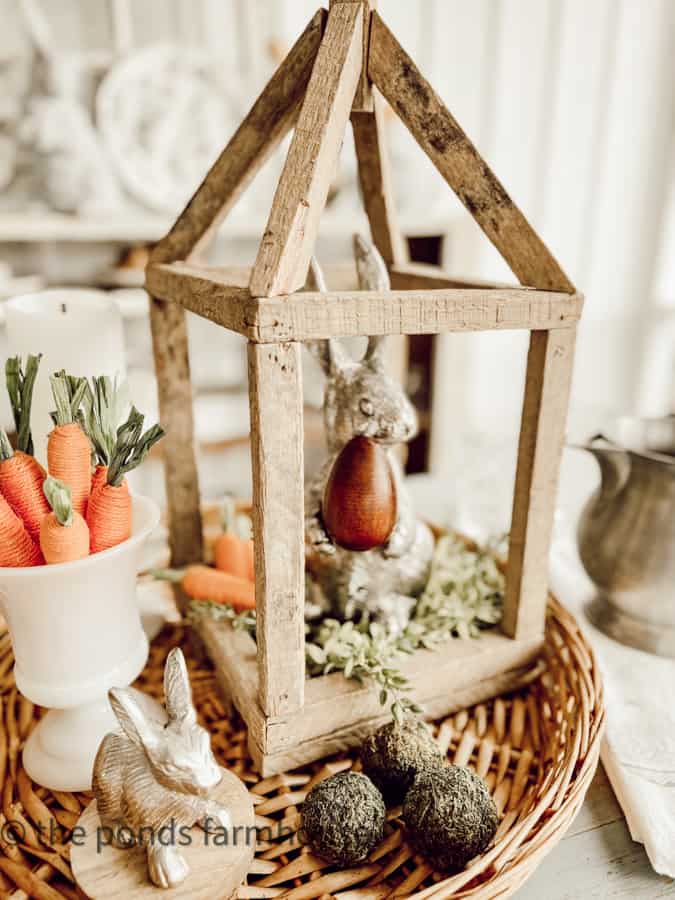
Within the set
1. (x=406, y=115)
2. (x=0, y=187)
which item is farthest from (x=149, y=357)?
(x=406, y=115)

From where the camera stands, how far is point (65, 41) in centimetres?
140

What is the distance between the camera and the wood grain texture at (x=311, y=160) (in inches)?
17.2

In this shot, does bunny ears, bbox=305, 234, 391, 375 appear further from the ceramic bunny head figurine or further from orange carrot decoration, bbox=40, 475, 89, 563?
orange carrot decoration, bbox=40, 475, 89, 563

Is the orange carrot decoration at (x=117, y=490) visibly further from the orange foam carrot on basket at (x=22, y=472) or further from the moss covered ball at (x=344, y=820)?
the moss covered ball at (x=344, y=820)

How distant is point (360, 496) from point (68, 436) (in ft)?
0.75

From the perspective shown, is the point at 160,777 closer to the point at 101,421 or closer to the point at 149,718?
the point at 149,718

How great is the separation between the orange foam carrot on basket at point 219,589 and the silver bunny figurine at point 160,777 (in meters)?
0.22

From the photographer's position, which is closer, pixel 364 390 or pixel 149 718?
pixel 149 718

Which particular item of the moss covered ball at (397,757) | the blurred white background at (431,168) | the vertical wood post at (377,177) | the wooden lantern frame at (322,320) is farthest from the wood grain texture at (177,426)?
the blurred white background at (431,168)

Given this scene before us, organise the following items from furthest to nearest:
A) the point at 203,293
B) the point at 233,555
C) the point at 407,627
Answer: the point at 233,555 → the point at 407,627 → the point at 203,293

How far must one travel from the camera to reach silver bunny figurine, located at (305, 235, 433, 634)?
571 millimetres

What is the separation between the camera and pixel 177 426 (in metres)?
0.71

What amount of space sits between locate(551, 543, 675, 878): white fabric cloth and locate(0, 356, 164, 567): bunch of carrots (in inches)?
17.7

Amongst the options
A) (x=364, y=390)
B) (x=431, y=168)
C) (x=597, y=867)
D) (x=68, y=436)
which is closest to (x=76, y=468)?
(x=68, y=436)
